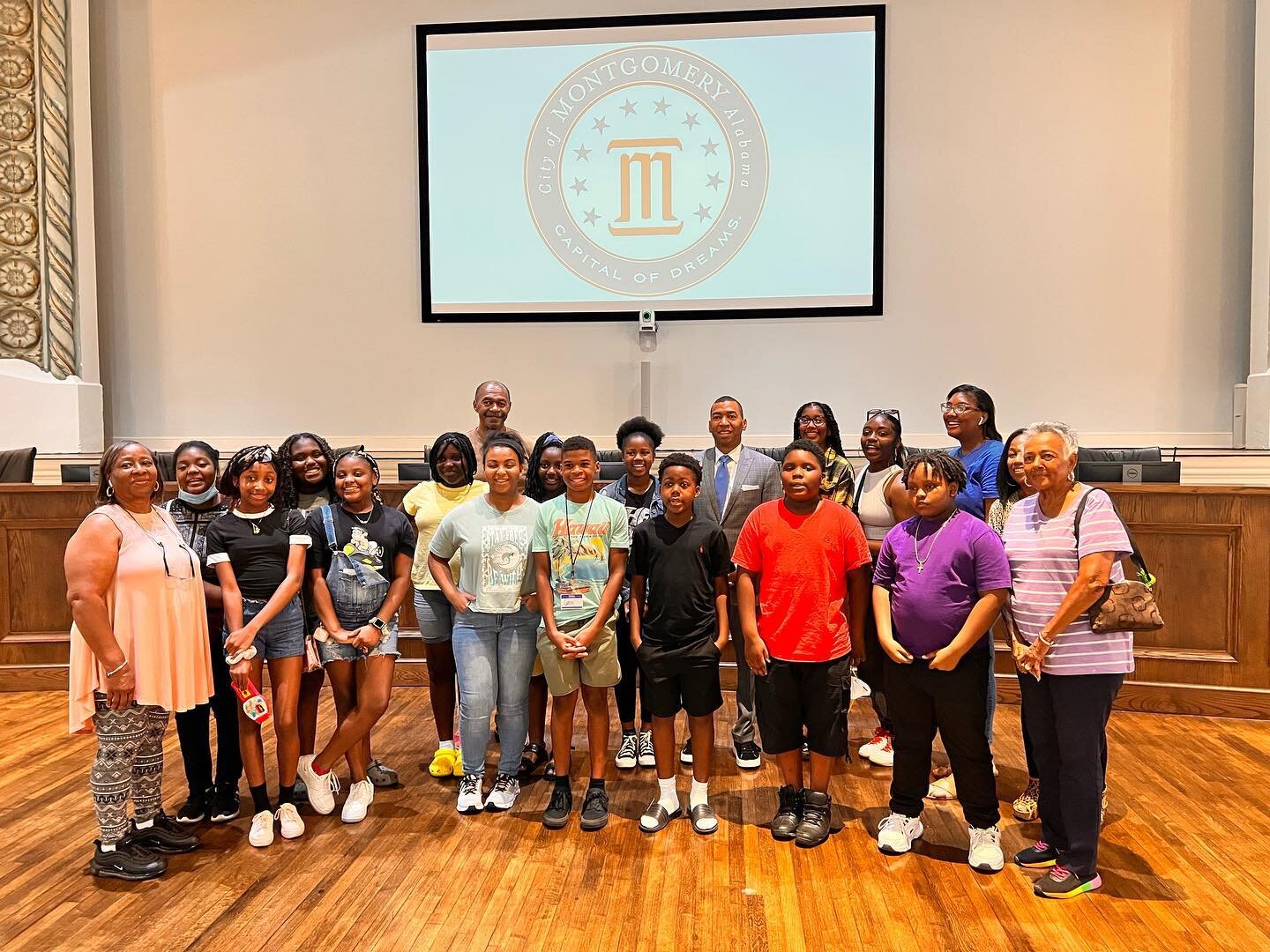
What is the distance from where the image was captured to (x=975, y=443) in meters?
3.46

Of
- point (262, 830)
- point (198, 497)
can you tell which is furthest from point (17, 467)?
point (262, 830)

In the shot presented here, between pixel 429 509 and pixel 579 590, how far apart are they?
77 centimetres

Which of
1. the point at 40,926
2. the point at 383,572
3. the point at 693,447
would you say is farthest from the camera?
the point at 693,447

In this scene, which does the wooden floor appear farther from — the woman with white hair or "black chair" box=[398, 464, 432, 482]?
"black chair" box=[398, 464, 432, 482]

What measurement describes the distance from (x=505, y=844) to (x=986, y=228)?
5.37 meters

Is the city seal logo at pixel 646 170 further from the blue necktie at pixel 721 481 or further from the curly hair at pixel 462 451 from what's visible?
the curly hair at pixel 462 451

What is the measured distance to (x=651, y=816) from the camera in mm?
3035

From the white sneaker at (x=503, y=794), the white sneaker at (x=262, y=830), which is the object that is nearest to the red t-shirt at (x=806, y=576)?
the white sneaker at (x=503, y=794)

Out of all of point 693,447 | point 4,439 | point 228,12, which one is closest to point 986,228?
point 693,447

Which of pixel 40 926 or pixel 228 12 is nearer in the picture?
pixel 40 926

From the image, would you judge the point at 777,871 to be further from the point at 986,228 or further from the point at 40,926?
the point at 986,228

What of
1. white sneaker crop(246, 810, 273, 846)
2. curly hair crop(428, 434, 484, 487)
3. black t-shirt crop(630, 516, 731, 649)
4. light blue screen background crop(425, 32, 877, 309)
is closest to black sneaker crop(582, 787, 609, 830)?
black t-shirt crop(630, 516, 731, 649)

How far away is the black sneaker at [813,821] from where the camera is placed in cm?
292

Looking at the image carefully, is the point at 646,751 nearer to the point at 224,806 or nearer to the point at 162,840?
the point at 224,806
